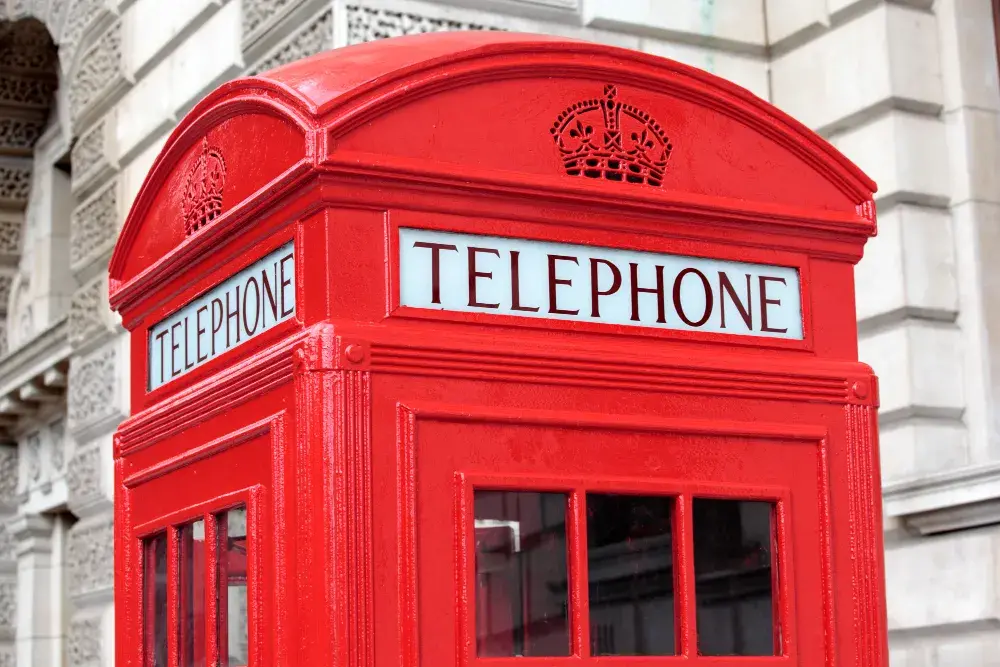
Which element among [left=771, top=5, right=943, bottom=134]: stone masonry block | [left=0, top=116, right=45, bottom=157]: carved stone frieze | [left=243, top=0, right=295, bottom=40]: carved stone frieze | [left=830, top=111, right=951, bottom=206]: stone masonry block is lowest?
[left=830, top=111, right=951, bottom=206]: stone masonry block

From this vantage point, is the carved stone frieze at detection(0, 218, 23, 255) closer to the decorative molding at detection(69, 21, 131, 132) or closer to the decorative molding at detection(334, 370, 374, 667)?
the decorative molding at detection(69, 21, 131, 132)

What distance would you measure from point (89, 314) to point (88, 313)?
19 mm

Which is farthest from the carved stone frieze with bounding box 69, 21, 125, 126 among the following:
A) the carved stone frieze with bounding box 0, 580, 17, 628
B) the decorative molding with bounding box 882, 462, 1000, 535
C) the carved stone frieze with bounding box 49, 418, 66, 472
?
the decorative molding with bounding box 882, 462, 1000, 535

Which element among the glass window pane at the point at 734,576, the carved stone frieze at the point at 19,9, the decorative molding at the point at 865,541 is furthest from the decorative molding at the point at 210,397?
the carved stone frieze at the point at 19,9

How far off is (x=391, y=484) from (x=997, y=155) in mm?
4397

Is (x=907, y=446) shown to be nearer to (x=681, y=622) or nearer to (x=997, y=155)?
(x=997, y=155)

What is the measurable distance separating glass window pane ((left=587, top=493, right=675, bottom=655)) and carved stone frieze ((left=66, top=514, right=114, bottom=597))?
5.97 m

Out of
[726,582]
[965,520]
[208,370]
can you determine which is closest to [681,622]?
[726,582]

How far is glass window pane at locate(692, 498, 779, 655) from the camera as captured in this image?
229cm

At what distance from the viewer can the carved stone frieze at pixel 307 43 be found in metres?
5.84

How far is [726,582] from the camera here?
231 centimetres

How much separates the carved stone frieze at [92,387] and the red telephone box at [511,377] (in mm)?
5634

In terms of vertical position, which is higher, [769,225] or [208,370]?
[769,225]

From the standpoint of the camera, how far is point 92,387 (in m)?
8.37
